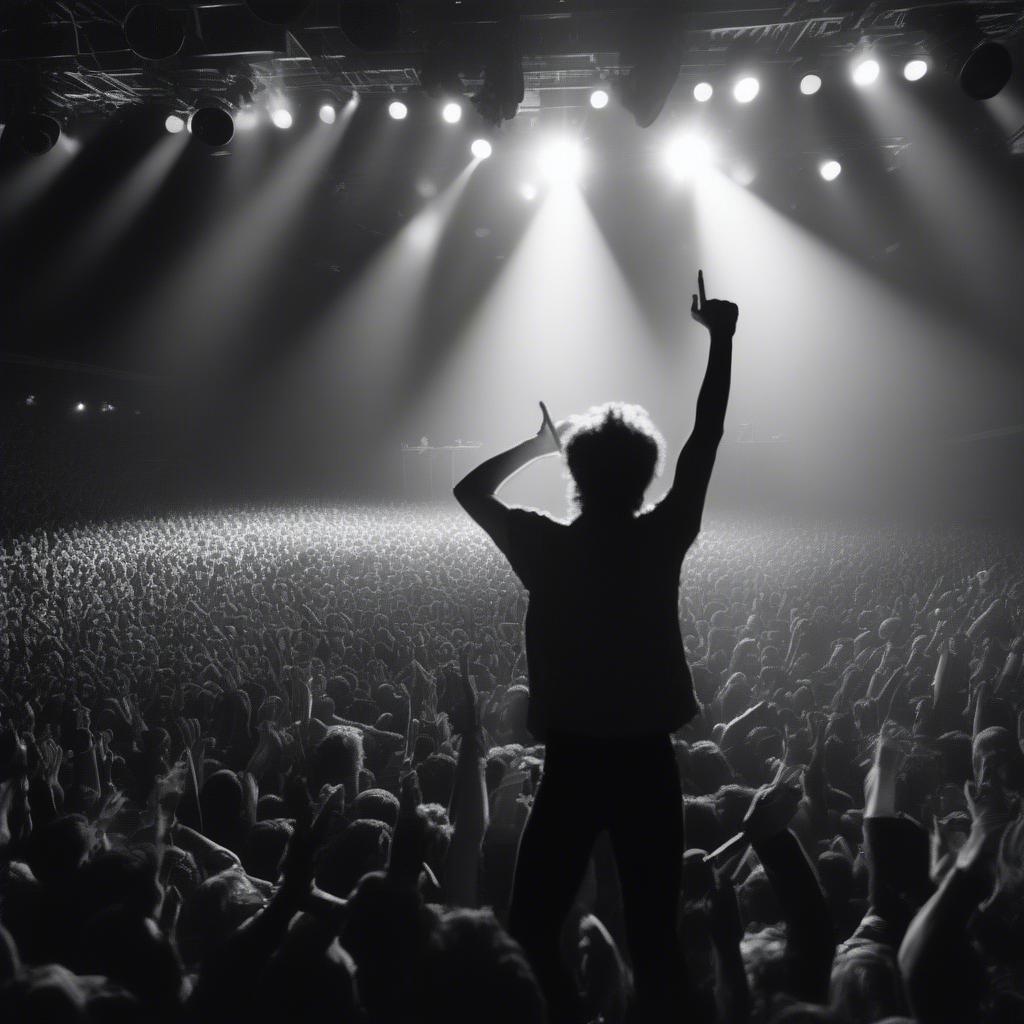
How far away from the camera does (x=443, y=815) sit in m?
2.45

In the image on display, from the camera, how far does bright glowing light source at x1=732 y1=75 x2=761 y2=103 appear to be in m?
8.54

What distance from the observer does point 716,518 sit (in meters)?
18.2

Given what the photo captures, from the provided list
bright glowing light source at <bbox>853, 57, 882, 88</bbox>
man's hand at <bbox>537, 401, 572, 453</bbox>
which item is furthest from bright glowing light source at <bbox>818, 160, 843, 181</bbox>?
man's hand at <bbox>537, 401, 572, 453</bbox>

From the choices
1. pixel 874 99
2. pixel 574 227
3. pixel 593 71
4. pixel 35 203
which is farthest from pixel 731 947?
pixel 574 227

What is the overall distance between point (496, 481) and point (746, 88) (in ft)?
30.1

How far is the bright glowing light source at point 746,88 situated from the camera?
8.54 metres

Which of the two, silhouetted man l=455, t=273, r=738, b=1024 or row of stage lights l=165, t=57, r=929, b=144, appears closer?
silhouetted man l=455, t=273, r=738, b=1024

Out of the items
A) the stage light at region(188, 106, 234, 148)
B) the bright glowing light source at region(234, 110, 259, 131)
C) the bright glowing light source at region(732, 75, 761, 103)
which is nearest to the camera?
the stage light at region(188, 106, 234, 148)

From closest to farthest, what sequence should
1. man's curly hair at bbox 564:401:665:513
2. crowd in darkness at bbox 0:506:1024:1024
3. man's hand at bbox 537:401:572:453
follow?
1. crowd in darkness at bbox 0:506:1024:1024
2. man's curly hair at bbox 564:401:665:513
3. man's hand at bbox 537:401:572:453

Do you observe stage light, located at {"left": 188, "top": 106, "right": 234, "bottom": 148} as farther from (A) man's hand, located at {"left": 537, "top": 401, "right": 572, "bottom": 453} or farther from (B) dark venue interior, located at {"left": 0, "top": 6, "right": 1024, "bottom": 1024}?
(A) man's hand, located at {"left": 537, "top": 401, "right": 572, "bottom": 453}

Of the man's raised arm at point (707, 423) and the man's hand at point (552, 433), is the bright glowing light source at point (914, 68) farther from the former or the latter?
the man's hand at point (552, 433)

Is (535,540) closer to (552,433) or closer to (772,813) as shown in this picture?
(552,433)

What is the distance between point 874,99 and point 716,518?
413 inches

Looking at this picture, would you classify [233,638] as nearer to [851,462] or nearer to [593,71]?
[593,71]
